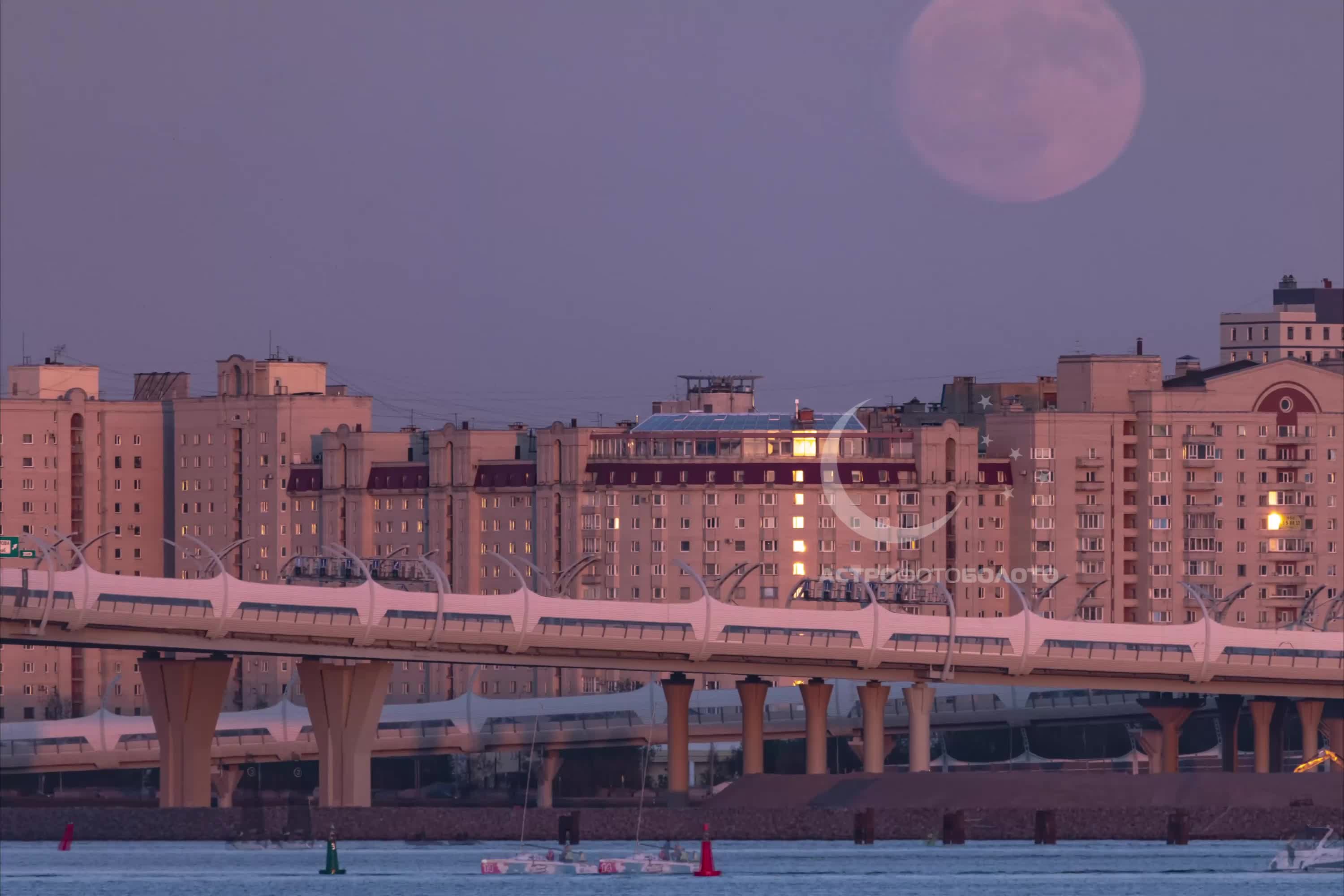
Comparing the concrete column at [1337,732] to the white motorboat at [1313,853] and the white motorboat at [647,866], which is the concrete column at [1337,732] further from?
the white motorboat at [647,866]

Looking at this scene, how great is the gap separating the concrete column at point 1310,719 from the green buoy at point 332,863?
54.9 metres

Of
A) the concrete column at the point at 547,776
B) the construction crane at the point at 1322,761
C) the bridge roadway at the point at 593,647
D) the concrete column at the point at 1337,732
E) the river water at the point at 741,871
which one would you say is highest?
the bridge roadway at the point at 593,647

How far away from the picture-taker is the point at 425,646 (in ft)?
490

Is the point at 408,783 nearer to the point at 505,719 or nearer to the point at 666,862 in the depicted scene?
the point at 505,719

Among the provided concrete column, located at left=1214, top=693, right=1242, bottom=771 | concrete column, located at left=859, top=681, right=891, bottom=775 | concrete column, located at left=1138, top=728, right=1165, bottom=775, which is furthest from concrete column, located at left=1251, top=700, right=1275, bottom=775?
concrete column, located at left=859, top=681, right=891, bottom=775

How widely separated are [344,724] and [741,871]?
2524 centimetres

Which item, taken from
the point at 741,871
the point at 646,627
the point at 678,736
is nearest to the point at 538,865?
the point at 741,871

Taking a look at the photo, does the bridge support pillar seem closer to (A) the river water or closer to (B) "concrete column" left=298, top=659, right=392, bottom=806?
(A) the river water

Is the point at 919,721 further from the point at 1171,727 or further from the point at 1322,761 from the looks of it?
the point at 1322,761

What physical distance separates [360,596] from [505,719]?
47.4m

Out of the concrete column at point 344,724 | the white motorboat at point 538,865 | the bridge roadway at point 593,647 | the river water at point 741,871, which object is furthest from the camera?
the concrete column at point 344,724

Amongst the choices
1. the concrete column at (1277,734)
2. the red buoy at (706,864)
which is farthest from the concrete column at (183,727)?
the concrete column at (1277,734)

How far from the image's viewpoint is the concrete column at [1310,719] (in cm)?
16538

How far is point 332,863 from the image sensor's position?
128 metres
